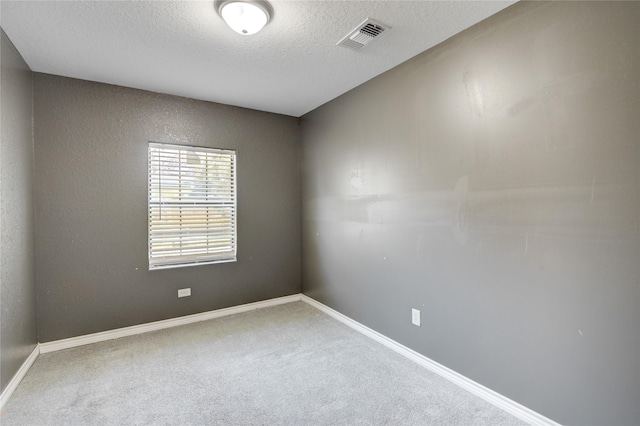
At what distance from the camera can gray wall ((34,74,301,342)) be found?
283 cm

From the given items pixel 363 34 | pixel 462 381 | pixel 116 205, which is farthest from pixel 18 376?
pixel 363 34

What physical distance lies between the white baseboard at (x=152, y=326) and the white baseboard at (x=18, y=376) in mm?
154

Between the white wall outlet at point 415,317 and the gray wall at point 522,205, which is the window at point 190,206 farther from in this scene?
the white wall outlet at point 415,317

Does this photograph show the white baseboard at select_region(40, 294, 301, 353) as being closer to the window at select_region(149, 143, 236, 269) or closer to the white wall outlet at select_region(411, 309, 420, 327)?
the window at select_region(149, 143, 236, 269)

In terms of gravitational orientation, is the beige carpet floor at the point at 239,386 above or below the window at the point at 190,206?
below

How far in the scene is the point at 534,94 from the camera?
1832 mm

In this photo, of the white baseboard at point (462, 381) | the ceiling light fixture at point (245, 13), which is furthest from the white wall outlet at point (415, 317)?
the ceiling light fixture at point (245, 13)

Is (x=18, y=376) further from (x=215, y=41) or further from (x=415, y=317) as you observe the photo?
(x=415, y=317)

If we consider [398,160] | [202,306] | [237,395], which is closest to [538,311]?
[398,160]

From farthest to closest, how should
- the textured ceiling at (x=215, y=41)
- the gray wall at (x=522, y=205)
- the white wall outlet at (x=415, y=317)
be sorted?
the white wall outlet at (x=415, y=317)
the textured ceiling at (x=215, y=41)
the gray wall at (x=522, y=205)

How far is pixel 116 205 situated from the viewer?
311 centimetres

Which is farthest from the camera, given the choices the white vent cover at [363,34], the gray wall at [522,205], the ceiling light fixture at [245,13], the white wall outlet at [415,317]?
the white wall outlet at [415,317]

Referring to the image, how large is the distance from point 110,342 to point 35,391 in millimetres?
797

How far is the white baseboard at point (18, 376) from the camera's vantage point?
2025 millimetres
